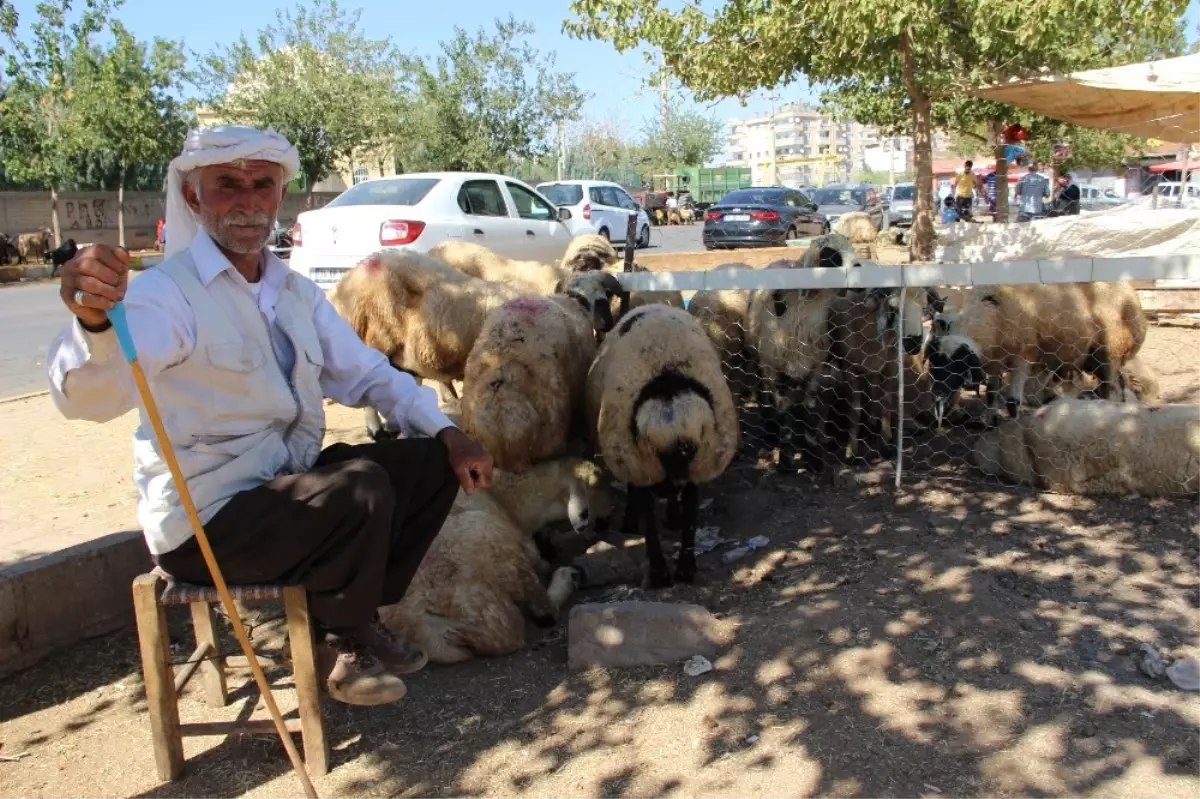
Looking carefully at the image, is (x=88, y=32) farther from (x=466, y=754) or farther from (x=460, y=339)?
(x=466, y=754)

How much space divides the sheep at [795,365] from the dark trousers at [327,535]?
359cm

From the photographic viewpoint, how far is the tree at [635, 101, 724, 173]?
6724cm

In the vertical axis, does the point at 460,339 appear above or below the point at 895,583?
above

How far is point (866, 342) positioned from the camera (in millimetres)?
6270

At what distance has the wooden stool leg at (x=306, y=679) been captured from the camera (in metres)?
2.84

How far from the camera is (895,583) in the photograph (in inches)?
162

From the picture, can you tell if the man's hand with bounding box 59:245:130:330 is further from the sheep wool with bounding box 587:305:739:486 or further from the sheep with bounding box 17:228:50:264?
the sheep with bounding box 17:228:50:264

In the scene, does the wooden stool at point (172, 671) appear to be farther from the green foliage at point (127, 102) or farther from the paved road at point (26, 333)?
the green foliage at point (127, 102)

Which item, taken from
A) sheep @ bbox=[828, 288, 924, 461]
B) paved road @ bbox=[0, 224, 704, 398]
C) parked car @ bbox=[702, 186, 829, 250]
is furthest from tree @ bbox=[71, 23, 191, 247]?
sheep @ bbox=[828, 288, 924, 461]

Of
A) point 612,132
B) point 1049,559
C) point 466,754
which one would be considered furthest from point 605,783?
point 612,132

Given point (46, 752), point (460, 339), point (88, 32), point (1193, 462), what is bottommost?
point (46, 752)

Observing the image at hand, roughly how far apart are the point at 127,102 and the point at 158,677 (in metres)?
29.0

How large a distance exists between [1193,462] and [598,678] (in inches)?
143

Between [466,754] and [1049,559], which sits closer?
[466,754]
